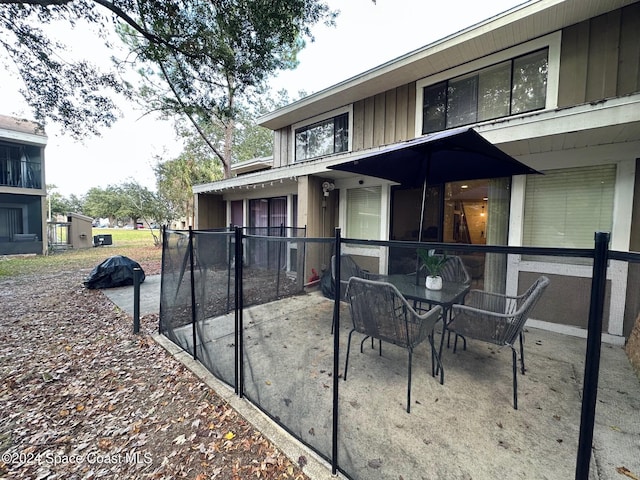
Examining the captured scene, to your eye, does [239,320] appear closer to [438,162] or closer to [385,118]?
[438,162]

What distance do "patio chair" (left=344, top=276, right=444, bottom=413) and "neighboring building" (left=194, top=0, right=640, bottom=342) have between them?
0.34m

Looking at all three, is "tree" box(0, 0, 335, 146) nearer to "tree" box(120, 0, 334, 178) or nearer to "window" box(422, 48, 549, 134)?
"tree" box(120, 0, 334, 178)

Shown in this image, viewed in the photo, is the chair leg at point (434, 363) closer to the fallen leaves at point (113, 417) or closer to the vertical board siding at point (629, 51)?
the fallen leaves at point (113, 417)

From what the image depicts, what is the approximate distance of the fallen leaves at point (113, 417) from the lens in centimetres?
184

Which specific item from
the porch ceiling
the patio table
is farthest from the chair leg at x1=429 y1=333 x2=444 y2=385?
the porch ceiling

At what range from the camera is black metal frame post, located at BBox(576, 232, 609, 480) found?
3.29 feet

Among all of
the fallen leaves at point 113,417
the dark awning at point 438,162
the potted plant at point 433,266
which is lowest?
the fallen leaves at point 113,417

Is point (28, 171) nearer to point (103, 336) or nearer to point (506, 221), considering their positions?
point (103, 336)

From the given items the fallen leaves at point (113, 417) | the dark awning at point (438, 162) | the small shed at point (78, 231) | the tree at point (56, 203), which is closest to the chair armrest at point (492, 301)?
the dark awning at point (438, 162)

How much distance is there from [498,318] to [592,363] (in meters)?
1.22

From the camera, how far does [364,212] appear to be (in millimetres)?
6480

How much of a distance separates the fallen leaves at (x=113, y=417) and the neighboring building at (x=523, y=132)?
5.18ft

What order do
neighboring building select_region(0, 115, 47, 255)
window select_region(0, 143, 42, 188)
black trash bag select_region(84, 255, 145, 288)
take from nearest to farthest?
black trash bag select_region(84, 255, 145, 288), neighboring building select_region(0, 115, 47, 255), window select_region(0, 143, 42, 188)

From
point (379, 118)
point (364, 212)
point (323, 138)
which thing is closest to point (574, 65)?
point (379, 118)
